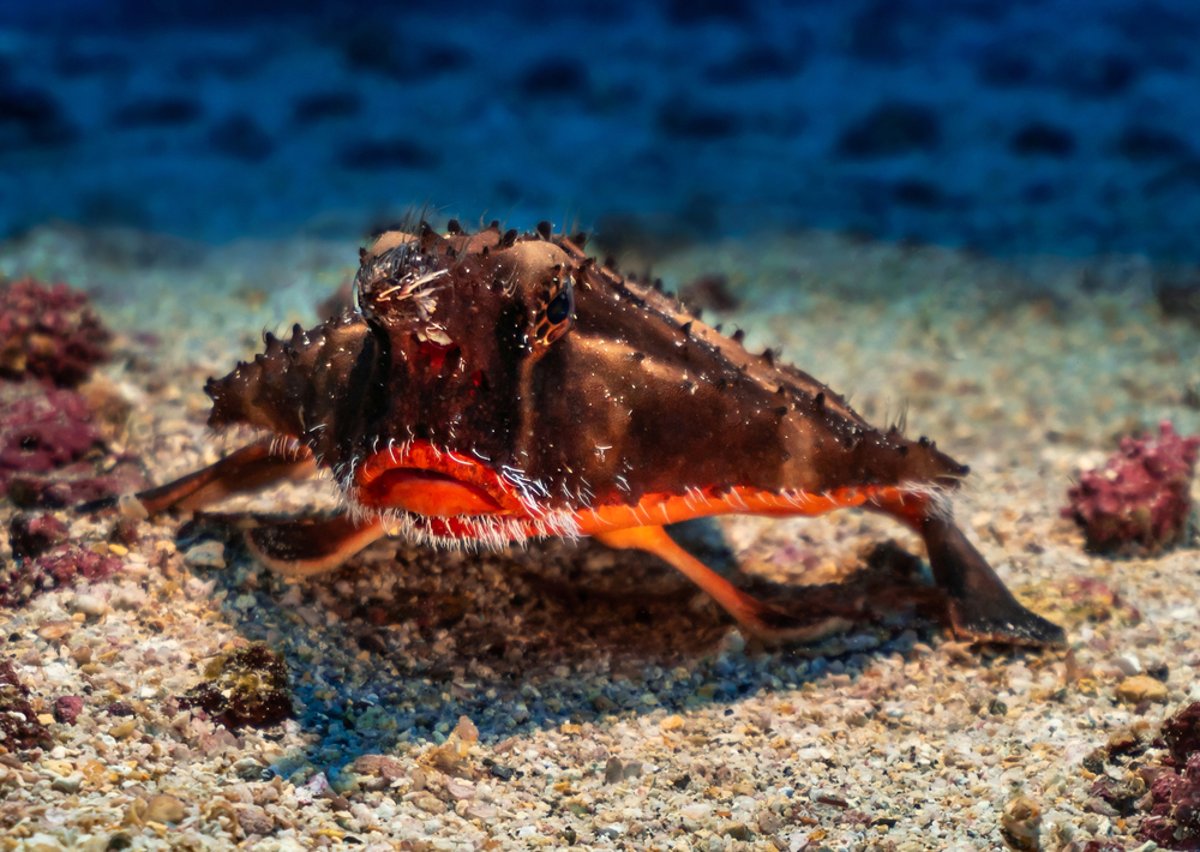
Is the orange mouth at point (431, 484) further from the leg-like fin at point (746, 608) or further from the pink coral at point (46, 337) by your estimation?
the pink coral at point (46, 337)

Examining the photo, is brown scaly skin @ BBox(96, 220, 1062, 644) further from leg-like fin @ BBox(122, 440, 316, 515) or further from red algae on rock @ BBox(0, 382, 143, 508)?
red algae on rock @ BBox(0, 382, 143, 508)

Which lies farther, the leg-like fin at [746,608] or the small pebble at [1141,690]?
the leg-like fin at [746,608]

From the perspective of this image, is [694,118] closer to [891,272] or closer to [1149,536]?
[891,272]

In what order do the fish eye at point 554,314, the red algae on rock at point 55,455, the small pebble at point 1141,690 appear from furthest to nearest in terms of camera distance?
the red algae on rock at point 55,455 < the small pebble at point 1141,690 < the fish eye at point 554,314

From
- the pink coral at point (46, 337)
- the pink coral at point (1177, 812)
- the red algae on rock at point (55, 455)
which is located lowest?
the pink coral at point (1177, 812)

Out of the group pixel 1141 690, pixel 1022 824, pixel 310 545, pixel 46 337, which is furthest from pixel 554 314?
pixel 46 337

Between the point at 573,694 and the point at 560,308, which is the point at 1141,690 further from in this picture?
the point at 560,308

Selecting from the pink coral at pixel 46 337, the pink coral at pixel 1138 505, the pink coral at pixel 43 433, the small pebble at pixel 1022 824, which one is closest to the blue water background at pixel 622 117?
the pink coral at pixel 46 337
